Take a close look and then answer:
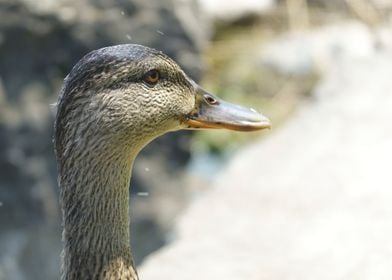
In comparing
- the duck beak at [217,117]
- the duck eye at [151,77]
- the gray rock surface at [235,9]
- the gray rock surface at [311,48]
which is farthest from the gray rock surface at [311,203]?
the gray rock surface at [235,9]

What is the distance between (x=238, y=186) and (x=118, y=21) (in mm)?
846

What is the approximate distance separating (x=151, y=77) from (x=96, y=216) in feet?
1.17

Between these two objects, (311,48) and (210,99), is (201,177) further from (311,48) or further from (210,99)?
(210,99)

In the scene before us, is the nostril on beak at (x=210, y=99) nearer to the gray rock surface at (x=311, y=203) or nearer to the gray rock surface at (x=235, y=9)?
the gray rock surface at (x=311, y=203)

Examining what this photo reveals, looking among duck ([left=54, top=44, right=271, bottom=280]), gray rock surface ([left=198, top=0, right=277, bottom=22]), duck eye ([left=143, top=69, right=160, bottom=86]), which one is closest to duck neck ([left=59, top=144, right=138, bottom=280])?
duck ([left=54, top=44, right=271, bottom=280])

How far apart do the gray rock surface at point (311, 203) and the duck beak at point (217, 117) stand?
83cm

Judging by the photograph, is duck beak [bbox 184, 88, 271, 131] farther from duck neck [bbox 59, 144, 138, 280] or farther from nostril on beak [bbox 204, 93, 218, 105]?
duck neck [bbox 59, 144, 138, 280]

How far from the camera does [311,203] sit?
3.97 metres

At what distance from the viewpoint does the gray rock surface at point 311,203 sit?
11.7ft

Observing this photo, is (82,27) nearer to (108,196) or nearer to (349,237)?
(349,237)

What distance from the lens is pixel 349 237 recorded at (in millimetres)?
3662

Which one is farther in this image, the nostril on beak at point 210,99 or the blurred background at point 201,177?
the blurred background at point 201,177

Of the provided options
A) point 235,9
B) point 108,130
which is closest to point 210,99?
point 108,130

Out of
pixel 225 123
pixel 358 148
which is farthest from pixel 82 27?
pixel 225 123
